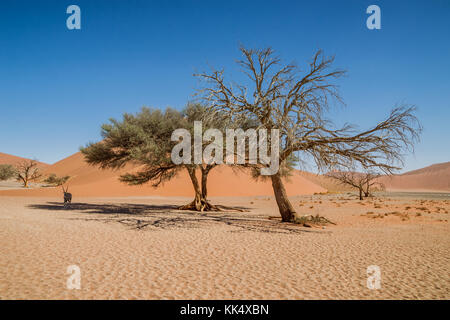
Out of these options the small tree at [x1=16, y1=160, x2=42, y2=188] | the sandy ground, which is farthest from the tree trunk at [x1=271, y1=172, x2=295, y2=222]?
the small tree at [x1=16, y1=160, x2=42, y2=188]

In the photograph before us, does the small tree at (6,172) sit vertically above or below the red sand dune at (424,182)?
above

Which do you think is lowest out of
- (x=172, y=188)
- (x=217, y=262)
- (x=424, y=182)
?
(x=424, y=182)

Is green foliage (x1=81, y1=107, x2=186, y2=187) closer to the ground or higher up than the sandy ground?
higher up

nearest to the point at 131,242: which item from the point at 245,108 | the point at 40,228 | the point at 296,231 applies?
the point at 40,228

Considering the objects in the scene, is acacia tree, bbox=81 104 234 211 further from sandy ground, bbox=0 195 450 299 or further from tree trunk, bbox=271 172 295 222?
sandy ground, bbox=0 195 450 299

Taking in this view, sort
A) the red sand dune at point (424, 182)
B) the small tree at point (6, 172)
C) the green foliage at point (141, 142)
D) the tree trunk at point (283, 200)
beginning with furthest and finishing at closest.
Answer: the red sand dune at point (424, 182), the small tree at point (6, 172), the green foliage at point (141, 142), the tree trunk at point (283, 200)

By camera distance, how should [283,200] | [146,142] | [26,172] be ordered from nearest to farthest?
[283,200]
[146,142]
[26,172]

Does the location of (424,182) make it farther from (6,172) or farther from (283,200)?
(6,172)

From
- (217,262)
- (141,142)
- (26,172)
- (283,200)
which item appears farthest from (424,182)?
(217,262)

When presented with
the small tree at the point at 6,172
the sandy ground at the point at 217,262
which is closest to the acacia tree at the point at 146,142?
the sandy ground at the point at 217,262

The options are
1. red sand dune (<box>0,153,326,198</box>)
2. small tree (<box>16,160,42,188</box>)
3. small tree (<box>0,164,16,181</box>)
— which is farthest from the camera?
small tree (<box>0,164,16,181</box>)

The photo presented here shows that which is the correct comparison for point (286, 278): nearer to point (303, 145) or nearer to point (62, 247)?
point (62, 247)

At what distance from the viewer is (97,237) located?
28.3 feet

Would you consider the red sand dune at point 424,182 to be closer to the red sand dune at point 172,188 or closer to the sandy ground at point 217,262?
the red sand dune at point 172,188
